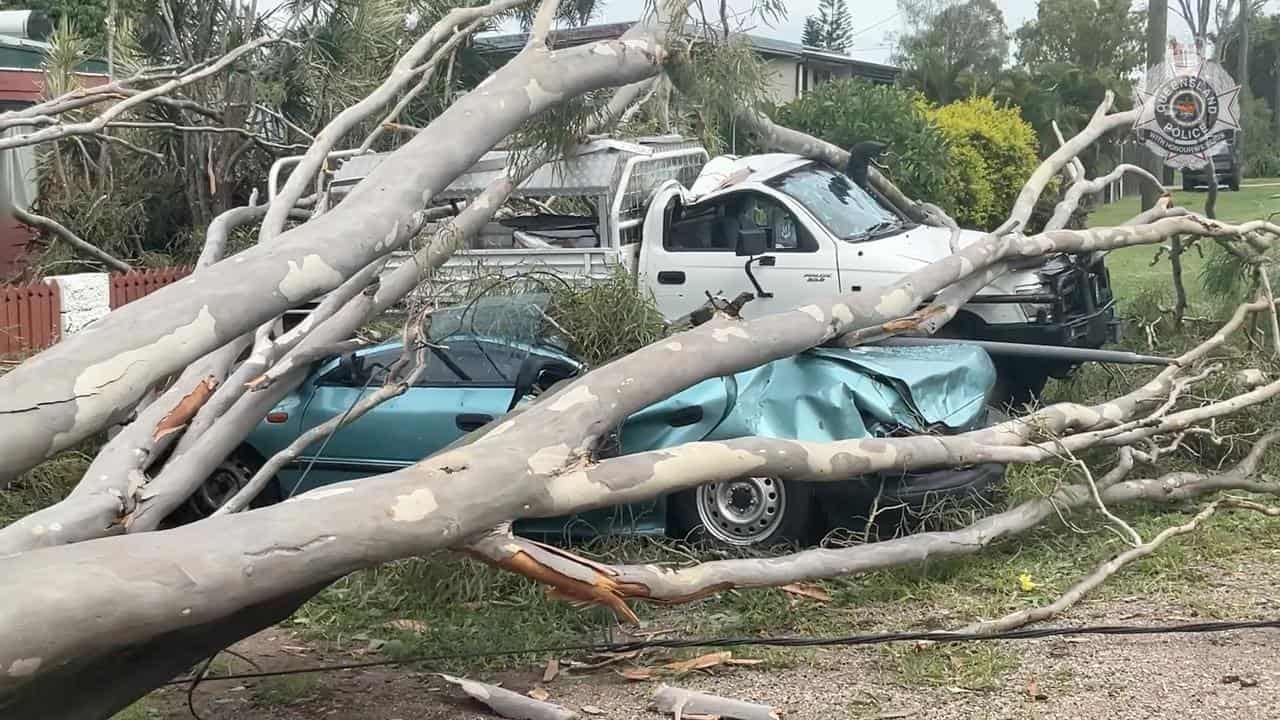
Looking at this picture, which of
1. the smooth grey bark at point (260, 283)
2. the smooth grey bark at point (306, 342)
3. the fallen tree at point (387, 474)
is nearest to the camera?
the fallen tree at point (387, 474)

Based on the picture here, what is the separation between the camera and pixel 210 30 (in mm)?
13516

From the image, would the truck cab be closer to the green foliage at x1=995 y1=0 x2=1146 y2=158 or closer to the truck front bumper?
the truck front bumper

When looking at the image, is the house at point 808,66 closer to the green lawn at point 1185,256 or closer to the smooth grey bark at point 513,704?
the green lawn at point 1185,256

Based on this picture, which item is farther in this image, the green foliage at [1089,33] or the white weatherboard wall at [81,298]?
the green foliage at [1089,33]

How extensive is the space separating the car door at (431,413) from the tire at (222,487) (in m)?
0.52

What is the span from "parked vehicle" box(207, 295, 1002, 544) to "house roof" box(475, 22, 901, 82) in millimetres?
1767

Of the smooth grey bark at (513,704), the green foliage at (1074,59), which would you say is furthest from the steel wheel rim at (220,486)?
the green foliage at (1074,59)

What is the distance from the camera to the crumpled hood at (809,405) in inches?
257

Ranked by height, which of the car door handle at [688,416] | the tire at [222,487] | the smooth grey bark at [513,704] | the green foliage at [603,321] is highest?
the green foliage at [603,321]

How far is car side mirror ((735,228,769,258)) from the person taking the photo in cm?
976

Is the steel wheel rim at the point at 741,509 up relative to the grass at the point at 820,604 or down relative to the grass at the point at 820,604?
up

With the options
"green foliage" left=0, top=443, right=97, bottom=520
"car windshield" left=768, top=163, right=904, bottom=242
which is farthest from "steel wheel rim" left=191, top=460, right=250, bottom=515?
"car windshield" left=768, top=163, right=904, bottom=242

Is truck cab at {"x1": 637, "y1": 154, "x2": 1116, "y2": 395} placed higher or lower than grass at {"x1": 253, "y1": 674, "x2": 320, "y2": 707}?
higher

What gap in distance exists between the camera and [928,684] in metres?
5.05
